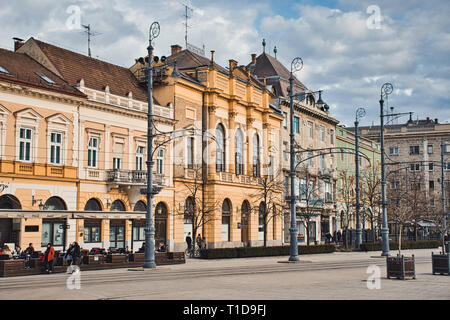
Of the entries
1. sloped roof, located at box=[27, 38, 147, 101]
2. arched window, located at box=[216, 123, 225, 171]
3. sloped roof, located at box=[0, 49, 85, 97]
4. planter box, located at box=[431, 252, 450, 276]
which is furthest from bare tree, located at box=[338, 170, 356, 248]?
planter box, located at box=[431, 252, 450, 276]

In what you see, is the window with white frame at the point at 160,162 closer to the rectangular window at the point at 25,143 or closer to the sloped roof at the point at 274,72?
the rectangular window at the point at 25,143

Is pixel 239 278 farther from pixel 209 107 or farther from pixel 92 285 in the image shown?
pixel 209 107

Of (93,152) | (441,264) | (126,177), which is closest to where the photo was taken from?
(441,264)

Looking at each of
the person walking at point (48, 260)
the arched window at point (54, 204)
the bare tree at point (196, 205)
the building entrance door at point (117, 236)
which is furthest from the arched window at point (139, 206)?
the person walking at point (48, 260)

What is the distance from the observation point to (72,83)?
131 feet

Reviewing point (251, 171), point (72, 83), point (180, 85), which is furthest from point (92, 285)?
point (251, 171)

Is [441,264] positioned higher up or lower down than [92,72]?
lower down

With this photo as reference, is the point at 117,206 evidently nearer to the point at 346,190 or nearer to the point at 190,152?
the point at 190,152

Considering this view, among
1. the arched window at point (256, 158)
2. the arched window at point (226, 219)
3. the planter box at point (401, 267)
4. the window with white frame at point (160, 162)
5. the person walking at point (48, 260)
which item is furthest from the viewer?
the arched window at point (256, 158)

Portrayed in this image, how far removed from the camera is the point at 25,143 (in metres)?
35.0

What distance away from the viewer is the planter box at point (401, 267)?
70.6ft

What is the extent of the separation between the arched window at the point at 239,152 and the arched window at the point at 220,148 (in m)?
2.27

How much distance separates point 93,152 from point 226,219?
16.9 metres

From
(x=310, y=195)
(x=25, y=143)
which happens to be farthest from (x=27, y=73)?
(x=310, y=195)
